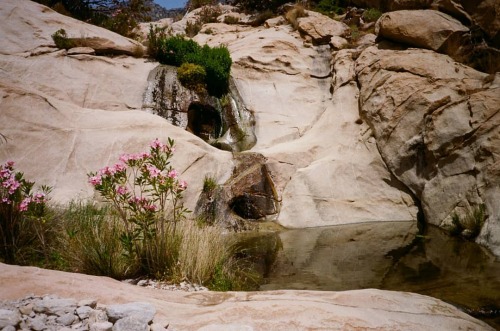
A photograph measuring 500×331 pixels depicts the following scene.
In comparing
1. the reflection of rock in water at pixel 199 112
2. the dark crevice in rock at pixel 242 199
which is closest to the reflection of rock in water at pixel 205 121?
the reflection of rock in water at pixel 199 112

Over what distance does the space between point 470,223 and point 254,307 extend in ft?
20.8

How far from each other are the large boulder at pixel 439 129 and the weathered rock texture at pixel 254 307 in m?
4.20

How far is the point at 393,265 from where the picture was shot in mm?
5879

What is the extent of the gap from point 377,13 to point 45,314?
18.4 m

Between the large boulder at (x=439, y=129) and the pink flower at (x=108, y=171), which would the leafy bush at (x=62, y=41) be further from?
the pink flower at (x=108, y=171)

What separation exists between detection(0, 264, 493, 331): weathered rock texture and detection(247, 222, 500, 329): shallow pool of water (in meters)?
1.20

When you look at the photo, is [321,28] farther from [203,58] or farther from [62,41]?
[62,41]

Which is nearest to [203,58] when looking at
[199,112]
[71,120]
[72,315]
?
[199,112]

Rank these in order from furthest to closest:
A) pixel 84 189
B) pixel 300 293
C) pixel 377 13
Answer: pixel 377 13 → pixel 84 189 → pixel 300 293

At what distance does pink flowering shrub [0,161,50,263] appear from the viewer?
416 cm

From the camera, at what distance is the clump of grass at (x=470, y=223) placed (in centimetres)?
706

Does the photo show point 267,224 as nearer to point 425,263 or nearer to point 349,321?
point 425,263

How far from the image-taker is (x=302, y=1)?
2059 centimetres

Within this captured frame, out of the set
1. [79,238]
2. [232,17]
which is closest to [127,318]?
[79,238]
